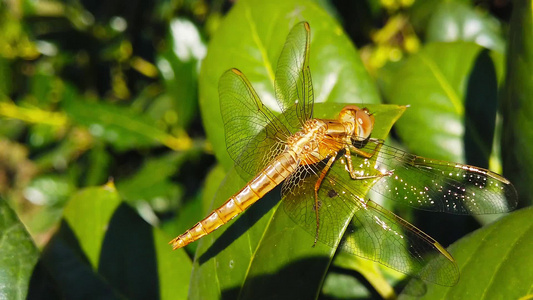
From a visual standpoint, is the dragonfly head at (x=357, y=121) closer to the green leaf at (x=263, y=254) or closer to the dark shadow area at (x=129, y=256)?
the green leaf at (x=263, y=254)

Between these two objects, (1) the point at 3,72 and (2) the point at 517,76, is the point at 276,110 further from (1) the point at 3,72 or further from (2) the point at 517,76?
(1) the point at 3,72

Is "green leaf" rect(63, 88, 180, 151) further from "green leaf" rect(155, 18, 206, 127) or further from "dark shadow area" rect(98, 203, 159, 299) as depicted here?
"dark shadow area" rect(98, 203, 159, 299)

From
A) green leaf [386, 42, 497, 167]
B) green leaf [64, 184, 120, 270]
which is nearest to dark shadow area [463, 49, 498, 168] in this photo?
green leaf [386, 42, 497, 167]

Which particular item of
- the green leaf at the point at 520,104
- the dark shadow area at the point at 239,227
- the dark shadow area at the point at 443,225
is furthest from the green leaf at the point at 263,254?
the dark shadow area at the point at 443,225

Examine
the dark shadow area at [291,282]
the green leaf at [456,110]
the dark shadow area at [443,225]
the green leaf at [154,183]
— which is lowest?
the green leaf at [154,183]

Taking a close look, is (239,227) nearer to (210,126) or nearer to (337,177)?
(337,177)

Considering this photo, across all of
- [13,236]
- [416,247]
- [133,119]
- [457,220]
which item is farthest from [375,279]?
[133,119]
